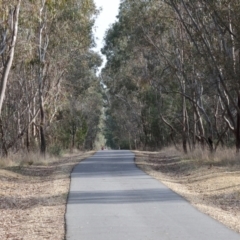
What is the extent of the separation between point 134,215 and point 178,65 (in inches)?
1076

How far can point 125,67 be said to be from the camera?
51469mm

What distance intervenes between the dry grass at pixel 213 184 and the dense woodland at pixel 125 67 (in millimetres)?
2234

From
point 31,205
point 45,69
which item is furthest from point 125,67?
point 31,205

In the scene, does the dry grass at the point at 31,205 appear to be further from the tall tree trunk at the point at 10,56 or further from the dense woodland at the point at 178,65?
the dense woodland at the point at 178,65

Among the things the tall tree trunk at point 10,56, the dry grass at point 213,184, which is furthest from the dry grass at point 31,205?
the dry grass at point 213,184

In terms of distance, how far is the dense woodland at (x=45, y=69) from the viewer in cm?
2570

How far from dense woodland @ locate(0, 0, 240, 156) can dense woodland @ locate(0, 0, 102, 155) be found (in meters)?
0.06

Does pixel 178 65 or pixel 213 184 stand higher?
pixel 178 65

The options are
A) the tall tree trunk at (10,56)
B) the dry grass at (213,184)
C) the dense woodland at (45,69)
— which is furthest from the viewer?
the dense woodland at (45,69)

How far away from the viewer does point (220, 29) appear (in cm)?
2981

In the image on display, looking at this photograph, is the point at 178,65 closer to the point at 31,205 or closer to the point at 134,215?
the point at 31,205

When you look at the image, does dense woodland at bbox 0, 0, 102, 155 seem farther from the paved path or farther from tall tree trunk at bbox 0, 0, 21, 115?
the paved path

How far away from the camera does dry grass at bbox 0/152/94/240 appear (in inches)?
456

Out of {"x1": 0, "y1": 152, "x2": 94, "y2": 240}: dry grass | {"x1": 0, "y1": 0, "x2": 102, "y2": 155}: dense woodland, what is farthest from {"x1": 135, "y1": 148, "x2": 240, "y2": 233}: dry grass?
{"x1": 0, "y1": 0, "x2": 102, "y2": 155}: dense woodland
